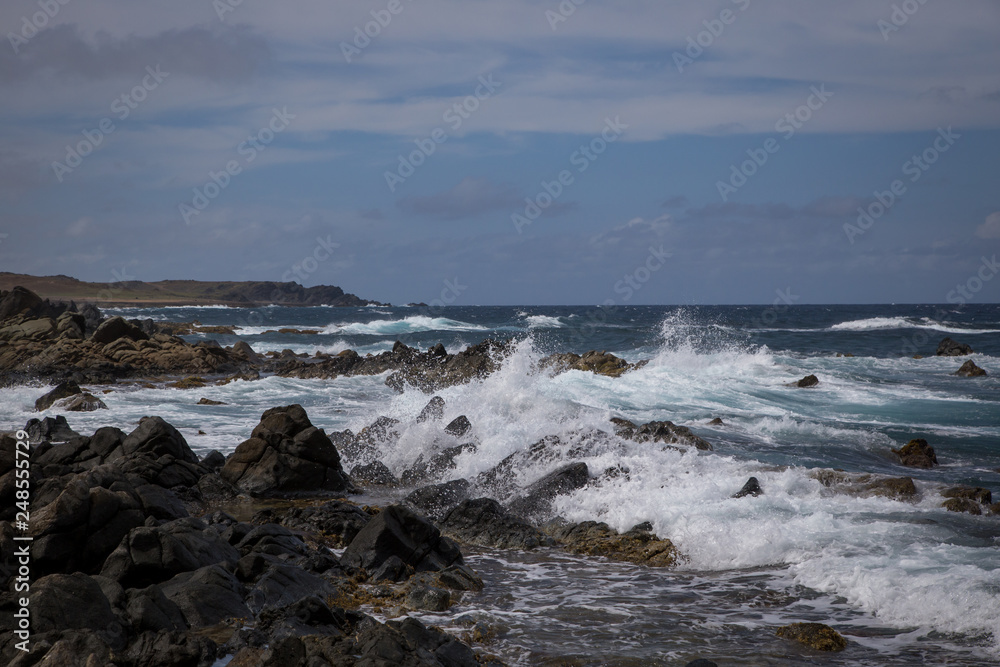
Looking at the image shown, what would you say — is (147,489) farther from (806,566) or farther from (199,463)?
(806,566)

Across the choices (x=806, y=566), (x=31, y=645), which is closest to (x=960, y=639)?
(x=806, y=566)

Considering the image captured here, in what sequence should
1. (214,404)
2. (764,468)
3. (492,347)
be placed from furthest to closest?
(492,347) → (214,404) → (764,468)

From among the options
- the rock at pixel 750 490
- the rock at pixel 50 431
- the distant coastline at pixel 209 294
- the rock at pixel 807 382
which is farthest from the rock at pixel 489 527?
the distant coastline at pixel 209 294

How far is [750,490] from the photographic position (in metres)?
11.2

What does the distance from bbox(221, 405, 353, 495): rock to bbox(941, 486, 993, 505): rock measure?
9.30 meters

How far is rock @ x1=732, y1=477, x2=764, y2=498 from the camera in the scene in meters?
11.1

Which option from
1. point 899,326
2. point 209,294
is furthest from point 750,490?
point 209,294

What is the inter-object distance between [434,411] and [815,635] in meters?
10.8

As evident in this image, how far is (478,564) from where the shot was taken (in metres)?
9.20

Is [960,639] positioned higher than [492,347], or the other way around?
[492,347]

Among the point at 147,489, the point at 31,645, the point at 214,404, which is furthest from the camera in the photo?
the point at 214,404

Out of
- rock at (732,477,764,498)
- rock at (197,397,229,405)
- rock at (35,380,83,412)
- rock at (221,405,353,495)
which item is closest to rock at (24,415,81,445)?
rock at (221,405,353,495)

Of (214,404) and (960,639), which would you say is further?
(214,404)

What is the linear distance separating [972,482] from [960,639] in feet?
23.4
